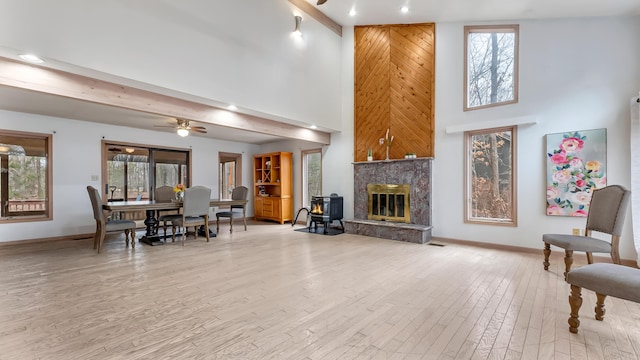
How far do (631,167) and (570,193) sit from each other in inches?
29.0

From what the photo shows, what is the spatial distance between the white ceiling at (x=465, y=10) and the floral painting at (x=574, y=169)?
172 centimetres

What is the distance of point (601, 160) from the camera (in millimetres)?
4145

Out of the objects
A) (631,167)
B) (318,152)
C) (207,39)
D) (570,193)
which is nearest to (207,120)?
(207,39)

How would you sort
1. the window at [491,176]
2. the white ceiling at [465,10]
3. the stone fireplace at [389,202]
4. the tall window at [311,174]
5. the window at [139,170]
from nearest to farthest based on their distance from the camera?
1. the white ceiling at [465,10]
2. the window at [491,176]
3. the stone fireplace at [389,202]
4. the window at [139,170]
5. the tall window at [311,174]

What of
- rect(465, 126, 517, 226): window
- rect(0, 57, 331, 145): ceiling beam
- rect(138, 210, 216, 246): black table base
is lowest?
rect(138, 210, 216, 246): black table base

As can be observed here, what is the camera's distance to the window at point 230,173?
8912 mm

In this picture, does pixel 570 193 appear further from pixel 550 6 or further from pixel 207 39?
pixel 207 39

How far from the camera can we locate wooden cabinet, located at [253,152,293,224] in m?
8.14

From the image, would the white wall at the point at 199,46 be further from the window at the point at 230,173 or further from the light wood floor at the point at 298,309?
the window at the point at 230,173

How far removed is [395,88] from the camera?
6.23 m

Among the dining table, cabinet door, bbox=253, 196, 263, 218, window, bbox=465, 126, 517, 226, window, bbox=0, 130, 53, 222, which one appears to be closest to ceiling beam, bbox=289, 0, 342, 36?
window, bbox=465, 126, 517, 226

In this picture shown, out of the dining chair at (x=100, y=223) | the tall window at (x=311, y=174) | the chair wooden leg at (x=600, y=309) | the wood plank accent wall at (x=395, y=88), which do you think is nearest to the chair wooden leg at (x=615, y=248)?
the chair wooden leg at (x=600, y=309)

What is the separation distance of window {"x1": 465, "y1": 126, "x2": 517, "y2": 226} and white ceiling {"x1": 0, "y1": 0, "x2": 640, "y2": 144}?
1.84 meters

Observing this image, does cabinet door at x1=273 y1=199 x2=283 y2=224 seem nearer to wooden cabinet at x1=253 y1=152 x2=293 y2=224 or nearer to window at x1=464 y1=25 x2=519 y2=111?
wooden cabinet at x1=253 y1=152 x2=293 y2=224
